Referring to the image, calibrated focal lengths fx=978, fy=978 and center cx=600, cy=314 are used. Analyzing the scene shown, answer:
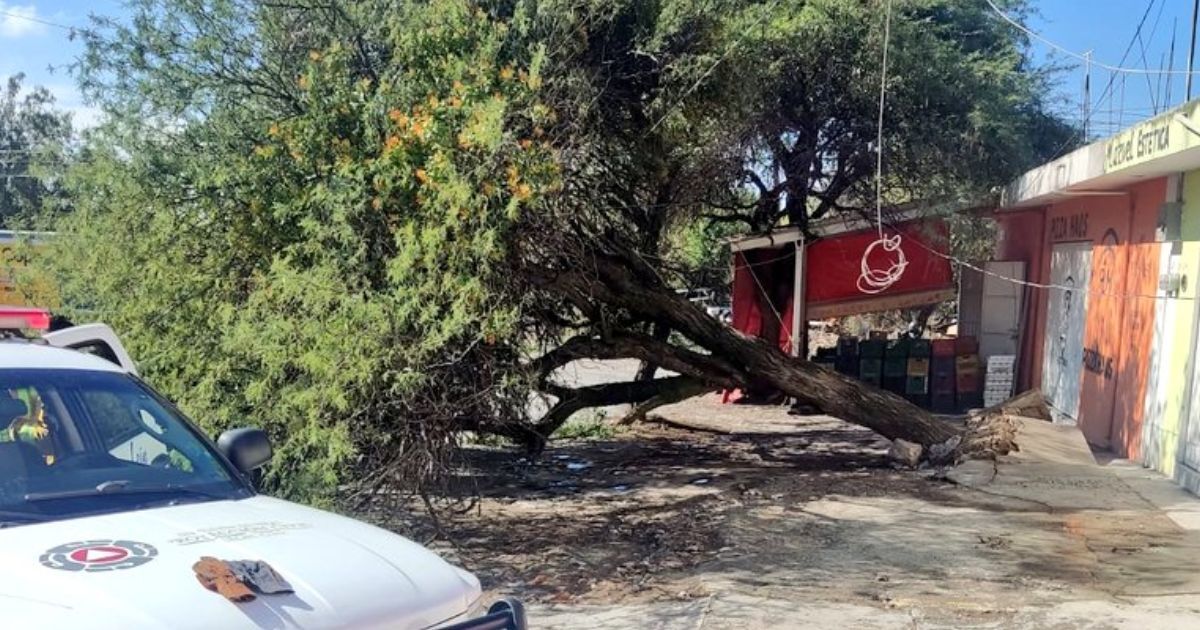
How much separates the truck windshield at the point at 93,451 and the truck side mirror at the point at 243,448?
49mm

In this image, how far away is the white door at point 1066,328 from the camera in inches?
523

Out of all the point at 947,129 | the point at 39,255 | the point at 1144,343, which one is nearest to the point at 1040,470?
the point at 1144,343

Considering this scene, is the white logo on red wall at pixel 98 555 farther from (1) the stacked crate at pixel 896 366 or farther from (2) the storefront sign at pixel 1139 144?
(1) the stacked crate at pixel 896 366

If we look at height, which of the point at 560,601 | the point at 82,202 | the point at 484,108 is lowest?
the point at 560,601

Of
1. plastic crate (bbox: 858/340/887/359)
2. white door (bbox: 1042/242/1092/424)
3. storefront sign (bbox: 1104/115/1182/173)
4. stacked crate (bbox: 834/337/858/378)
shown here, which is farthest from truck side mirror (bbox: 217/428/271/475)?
plastic crate (bbox: 858/340/887/359)

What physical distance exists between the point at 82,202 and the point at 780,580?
7157 millimetres

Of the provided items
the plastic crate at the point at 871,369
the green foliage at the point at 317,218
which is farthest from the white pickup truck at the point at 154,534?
the plastic crate at the point at 871,369

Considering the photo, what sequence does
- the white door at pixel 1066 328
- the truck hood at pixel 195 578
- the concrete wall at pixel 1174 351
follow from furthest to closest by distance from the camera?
the white door at pixel 1066 328 → the concrete wall at pixel 1174 351 → the truck hood at pixel 195 578

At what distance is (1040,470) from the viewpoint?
9812 mm

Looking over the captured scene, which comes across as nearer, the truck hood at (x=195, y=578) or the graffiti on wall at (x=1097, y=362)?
the truck hood at (x=195, y=578)

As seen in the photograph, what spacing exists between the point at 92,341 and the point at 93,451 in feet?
3.61

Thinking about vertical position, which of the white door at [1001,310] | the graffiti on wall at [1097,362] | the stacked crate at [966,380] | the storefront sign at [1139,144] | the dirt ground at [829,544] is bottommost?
the dirt ground at [829,544]

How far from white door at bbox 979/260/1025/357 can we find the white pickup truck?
50.9 ft

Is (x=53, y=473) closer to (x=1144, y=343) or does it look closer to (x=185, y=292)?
(x=185, y=292)
